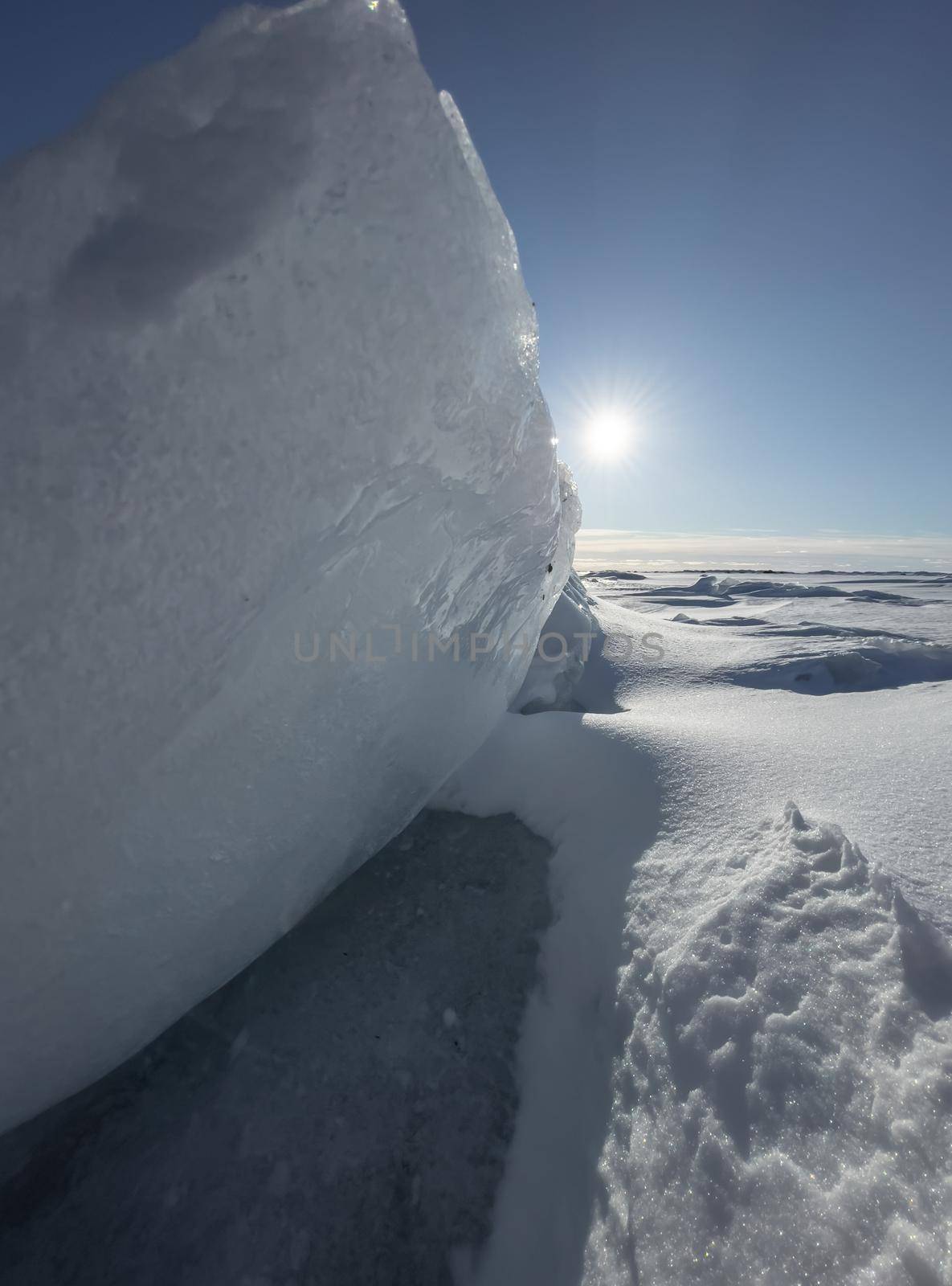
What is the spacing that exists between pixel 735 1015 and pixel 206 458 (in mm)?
1446

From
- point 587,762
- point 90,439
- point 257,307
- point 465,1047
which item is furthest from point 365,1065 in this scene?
point 257,307

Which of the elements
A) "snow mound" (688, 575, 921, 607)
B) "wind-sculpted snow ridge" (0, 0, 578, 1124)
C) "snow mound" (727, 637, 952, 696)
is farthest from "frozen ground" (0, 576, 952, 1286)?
"snow mound" (688, 575, 921, 607)

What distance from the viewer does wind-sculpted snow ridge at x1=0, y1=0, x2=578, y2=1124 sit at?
89cm

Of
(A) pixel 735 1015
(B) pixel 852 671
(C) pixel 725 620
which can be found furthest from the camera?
(C) pixel 725 620

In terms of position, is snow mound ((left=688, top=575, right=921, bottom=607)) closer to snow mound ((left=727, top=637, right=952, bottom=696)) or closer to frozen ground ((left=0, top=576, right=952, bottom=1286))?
snow mound ((left=727, top=637, right=952, bottom=696))

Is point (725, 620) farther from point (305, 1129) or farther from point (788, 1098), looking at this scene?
point (305, 1129)

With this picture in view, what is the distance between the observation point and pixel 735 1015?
106 centimetres

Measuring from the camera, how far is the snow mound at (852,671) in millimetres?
3402

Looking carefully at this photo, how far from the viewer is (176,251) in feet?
2.97

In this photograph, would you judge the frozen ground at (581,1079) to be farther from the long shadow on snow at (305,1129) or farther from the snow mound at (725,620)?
the snow mound at (725,620)

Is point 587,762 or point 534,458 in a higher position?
point 534,458

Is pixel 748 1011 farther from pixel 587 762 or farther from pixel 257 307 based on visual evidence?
pixel 257 307

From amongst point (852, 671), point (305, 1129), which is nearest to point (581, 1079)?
point (305, 1129)

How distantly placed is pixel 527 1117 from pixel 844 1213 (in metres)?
0.59
